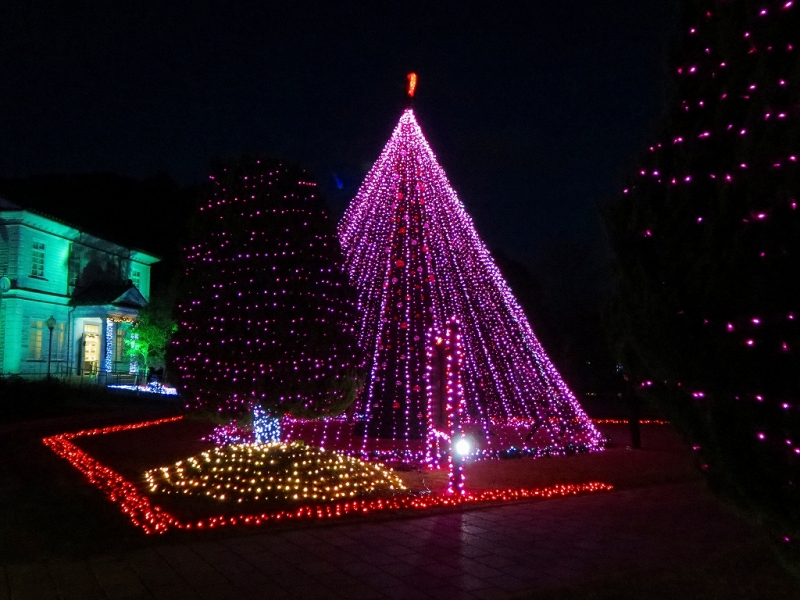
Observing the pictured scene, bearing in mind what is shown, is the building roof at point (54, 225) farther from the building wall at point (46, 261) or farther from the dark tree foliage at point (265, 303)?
the dark tree foliage at point (265, 303)

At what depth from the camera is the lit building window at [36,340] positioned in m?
29.2

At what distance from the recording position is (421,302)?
1329cm

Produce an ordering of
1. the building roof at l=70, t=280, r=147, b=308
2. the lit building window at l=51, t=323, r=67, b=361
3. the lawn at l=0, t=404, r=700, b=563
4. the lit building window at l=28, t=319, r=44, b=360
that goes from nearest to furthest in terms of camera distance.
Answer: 1. the lawn at l=0, t=404, r=700, b=563
2. the lit building window at l=28, t=319, r=44, b=360
3. the lit building window at l=51, t=323, r=67, b=361
4. the building roof at l=70, t=280, r=147, b=308

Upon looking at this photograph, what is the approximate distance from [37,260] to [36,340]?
3.14 metres

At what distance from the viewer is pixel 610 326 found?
Result: 13.9 ft

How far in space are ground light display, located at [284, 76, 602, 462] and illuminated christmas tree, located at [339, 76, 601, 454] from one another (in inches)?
0.8

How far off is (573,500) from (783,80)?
6.61m

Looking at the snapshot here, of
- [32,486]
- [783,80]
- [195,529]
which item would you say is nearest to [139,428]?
[32,486]

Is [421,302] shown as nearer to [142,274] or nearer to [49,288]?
[49,288]

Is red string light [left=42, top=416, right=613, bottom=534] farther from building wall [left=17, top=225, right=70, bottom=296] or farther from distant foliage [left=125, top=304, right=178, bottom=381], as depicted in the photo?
distant foliage [left=125, top=304, right=178, bottom=381]

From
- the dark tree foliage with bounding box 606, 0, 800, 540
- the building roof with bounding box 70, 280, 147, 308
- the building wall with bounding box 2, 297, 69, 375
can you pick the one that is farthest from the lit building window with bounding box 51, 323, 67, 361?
the dark tree foliage with bounding box 606, 0, 800, 540

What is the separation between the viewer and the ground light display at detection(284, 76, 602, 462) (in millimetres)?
13242

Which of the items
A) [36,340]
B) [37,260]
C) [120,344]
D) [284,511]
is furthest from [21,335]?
[284,511]

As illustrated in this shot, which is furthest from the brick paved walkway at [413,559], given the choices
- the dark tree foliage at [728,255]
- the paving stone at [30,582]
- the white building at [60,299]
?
the white building at [60,299]
